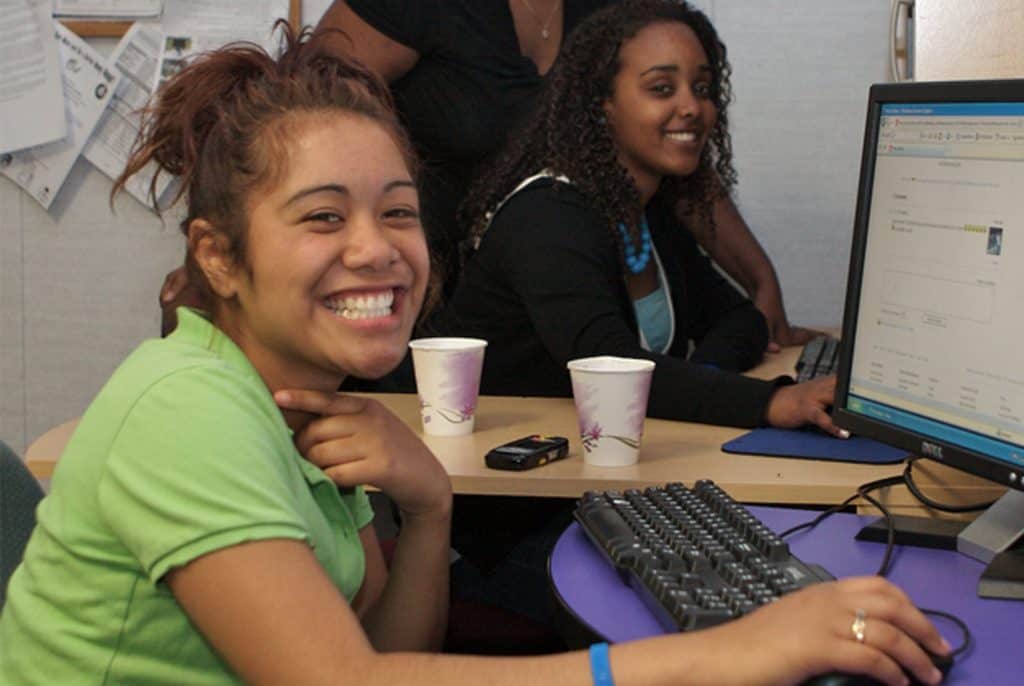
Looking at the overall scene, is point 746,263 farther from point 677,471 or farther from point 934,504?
point 934,504

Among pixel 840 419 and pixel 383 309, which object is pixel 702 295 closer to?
pixel 840 419

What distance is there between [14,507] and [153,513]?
1.63ft

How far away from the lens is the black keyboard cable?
1.00 metres

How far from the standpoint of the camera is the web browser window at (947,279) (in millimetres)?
1163

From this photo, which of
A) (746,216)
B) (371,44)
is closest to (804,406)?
(371,44)

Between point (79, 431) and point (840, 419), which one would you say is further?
point (840, 419)

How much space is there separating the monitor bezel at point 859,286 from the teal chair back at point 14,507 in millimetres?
837

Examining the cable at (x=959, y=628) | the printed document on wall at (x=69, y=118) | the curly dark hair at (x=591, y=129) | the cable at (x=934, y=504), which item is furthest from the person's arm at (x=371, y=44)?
the cable at (x=959, y=628)

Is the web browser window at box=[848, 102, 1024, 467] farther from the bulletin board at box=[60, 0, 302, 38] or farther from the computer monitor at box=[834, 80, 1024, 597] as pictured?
the bulletin board at box=[60, 0, 302, 38]

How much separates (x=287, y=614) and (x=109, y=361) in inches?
97.4

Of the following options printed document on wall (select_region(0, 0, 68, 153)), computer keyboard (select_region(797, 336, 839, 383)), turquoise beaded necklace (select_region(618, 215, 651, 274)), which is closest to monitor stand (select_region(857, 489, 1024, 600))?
computer keyboard (select_region(797, 336, 839, 383))

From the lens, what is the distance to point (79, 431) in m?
0.98

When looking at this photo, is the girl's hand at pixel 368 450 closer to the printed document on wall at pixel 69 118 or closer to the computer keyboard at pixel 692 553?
the computer keyboard at pixel 692 553

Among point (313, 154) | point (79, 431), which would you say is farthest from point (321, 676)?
point (313, 154)
